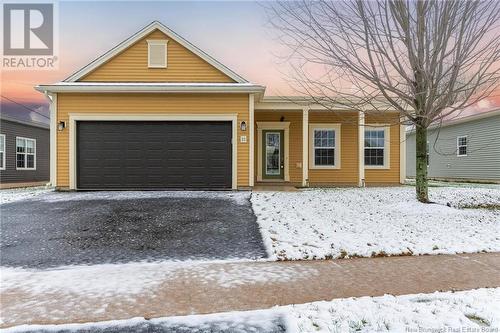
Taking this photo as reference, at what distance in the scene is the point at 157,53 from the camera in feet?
43.3

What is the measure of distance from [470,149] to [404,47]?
1408cm

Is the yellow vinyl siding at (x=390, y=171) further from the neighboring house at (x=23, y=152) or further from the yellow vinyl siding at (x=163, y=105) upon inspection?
the neighboring house at (x=23, y=152)

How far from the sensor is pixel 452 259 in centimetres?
524

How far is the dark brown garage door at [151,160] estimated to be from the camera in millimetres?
12203

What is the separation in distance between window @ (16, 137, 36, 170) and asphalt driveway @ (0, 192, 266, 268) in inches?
435

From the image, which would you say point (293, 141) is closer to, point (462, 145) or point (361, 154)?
point (361, 154)

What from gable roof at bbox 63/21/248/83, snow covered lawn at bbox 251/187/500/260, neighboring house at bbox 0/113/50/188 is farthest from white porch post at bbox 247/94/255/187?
neighboring house at bbox 0/113/50/188

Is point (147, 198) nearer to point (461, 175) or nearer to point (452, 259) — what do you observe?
point (452, 259)

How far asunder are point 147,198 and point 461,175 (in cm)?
1777

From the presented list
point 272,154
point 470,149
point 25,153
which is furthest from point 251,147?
point 25,153

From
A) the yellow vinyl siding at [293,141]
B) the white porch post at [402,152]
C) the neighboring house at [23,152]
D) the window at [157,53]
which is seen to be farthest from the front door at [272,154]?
the neighboring house at [23,152]

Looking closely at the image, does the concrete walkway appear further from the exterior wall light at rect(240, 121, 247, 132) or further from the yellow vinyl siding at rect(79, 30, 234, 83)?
the yellow vinyl siding at rect(79, 30, 234, 83)

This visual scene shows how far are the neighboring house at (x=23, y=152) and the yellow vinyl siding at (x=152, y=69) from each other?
26.4 ft

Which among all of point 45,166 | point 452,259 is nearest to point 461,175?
point 452,259
